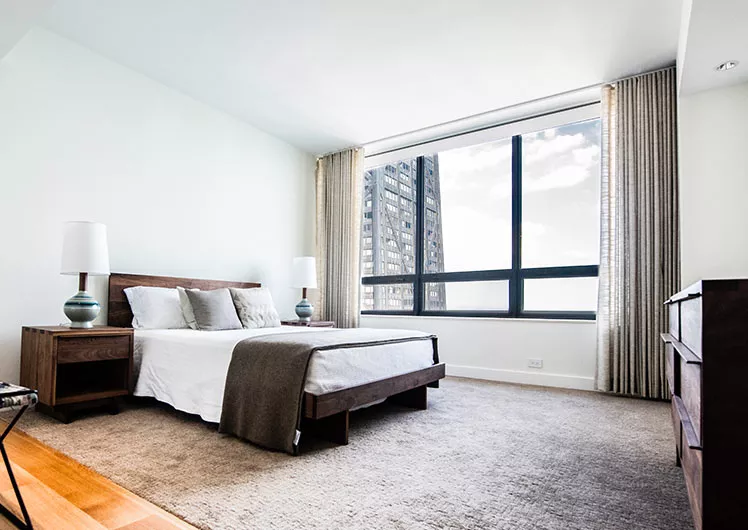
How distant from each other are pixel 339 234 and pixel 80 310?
3.10m

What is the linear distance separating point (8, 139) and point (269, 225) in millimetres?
2515

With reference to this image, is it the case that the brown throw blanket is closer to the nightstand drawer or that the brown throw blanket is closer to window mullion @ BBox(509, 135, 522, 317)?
the nightstand drawer

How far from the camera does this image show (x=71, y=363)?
115 inches

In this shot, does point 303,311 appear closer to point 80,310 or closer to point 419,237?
point 419,237

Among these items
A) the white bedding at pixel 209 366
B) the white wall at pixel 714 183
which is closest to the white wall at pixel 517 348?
the white wall at pixel 714 183

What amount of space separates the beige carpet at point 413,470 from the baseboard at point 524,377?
3.04 feet

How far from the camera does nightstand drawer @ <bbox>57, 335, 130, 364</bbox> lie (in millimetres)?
Answer: 2670

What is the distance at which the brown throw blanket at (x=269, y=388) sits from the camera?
7.05 feet

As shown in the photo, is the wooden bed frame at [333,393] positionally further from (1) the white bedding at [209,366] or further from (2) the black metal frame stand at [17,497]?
(2) the black metal frame stand at [17,497]

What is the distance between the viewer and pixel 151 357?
3.05 metres

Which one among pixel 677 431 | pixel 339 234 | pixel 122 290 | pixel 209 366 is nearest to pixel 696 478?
pixel 677 431

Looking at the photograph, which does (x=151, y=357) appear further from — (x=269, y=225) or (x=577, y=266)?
(x=577, y=266)

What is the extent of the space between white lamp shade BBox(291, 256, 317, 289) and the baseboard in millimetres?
1833

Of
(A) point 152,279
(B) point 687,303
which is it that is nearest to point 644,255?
(B) point 687,303
